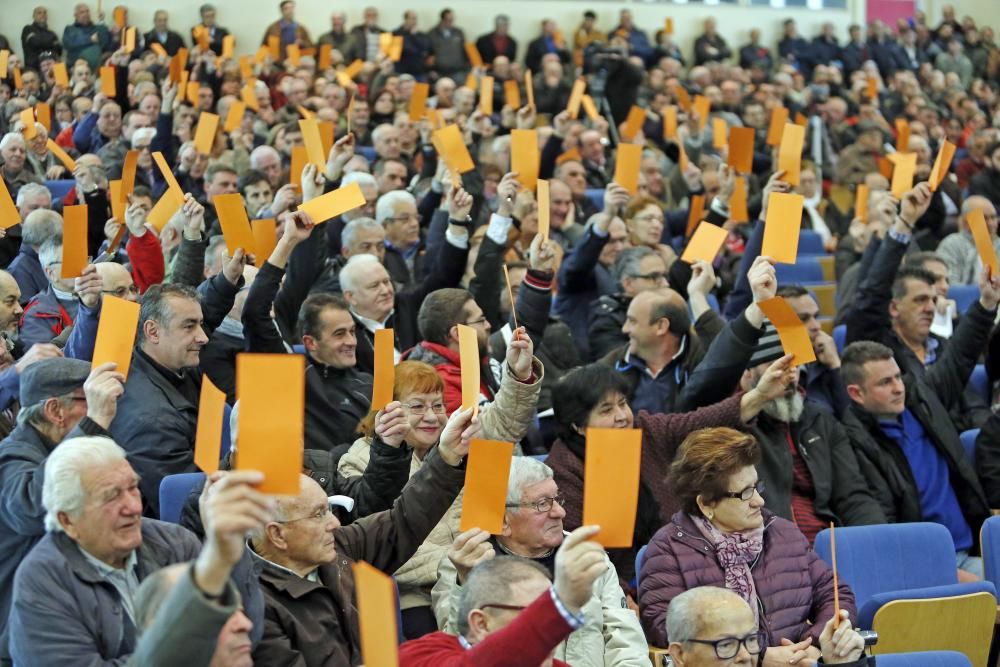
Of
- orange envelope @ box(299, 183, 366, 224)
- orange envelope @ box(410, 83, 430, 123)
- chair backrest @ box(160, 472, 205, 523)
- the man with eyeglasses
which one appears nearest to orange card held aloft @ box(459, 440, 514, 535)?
the man with eyeglasses

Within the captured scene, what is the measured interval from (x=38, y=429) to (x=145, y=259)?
6.98 ft

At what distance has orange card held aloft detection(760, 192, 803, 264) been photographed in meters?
4.51

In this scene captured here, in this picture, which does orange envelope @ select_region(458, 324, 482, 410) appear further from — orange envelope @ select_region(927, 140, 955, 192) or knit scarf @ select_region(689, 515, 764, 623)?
orange envelope @ select_region(927, 140, 955, 192)

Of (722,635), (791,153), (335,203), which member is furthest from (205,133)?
(722,635)

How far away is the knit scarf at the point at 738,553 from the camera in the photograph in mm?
3670

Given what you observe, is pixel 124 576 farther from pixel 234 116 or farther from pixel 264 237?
pixel 234 116

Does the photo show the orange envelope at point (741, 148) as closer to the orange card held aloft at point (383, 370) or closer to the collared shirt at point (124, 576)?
the orange card held aloft at point (383, 370)

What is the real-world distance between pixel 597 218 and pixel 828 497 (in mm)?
1953

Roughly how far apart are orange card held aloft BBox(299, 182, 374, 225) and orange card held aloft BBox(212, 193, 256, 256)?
267mm

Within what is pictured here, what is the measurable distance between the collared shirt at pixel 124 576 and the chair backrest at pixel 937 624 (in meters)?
2.00

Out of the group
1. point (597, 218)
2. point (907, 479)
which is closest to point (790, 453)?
point (907, 479)

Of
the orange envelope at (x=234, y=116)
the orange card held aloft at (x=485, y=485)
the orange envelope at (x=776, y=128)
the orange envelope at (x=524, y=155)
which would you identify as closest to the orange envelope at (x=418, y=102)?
the orange envelope at (x=234, y=116)

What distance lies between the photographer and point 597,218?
620cm

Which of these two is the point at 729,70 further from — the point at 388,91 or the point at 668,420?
the point at 668,420
